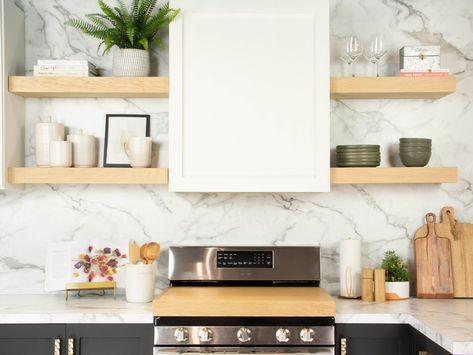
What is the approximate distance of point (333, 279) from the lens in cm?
347

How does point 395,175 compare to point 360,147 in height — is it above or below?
below

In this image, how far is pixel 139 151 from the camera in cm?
324

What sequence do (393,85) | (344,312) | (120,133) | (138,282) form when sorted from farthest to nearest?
(120,133) < (393,85) < (138,282) < (344,312)

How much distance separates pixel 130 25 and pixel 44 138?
2.38ft

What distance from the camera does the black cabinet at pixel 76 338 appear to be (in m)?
2.85

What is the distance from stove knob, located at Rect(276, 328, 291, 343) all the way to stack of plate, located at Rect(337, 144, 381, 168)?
93 centimetres

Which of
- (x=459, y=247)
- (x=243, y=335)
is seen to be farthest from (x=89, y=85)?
(x=459, y=247)

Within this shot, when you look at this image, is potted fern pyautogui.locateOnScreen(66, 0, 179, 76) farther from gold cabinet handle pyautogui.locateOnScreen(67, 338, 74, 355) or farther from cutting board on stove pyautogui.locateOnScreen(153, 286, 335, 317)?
gold cabinet handle pyautogui.locateOnScreen(67, 338, 74, 355)

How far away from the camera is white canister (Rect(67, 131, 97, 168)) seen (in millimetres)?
3311

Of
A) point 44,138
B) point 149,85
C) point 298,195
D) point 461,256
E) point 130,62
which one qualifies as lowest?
point 461,256

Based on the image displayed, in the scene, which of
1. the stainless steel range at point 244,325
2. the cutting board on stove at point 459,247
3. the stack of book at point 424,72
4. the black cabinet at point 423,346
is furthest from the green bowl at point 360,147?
the black cabinet at point 423,346

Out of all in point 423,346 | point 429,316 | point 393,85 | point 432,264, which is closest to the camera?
point 423,346

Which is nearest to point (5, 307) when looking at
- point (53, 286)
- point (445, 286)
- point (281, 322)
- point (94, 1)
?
point (53, 286)

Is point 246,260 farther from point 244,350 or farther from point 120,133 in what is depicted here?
point 120,133
